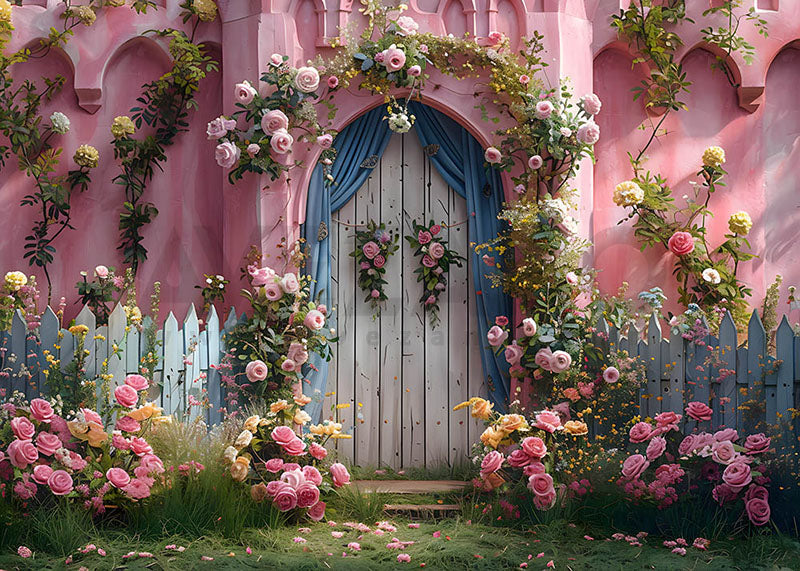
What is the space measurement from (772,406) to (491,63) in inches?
124

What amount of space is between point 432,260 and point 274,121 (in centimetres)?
160

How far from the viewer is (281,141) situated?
6.73 metres

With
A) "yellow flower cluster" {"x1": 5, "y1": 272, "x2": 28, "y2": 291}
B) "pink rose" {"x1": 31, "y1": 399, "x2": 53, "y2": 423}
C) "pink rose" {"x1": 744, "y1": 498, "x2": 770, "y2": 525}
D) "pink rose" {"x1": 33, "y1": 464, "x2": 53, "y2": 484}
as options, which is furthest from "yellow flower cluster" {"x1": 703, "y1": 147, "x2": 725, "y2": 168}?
"yellow flower cluster" {"x1": 5, "y1": 272, "x2": 28, "y2": 291}

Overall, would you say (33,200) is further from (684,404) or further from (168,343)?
(684,404)

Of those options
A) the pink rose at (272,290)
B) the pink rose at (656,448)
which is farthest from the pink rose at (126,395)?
the pink rose at (656,448)

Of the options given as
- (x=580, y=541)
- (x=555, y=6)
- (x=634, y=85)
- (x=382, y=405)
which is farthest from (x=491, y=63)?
(x=580, y=541)

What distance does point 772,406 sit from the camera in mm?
→ 5547

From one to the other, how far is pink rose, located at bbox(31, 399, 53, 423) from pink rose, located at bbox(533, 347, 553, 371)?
10.6ft

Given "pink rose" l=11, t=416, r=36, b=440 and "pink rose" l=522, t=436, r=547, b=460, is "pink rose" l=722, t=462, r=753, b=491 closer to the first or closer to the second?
"pink rose" l=522, t=436, r=547, b=460

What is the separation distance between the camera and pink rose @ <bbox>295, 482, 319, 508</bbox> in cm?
554

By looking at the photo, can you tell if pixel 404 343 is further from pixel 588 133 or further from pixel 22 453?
pixel 22 453

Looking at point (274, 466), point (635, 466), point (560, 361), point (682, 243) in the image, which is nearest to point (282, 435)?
point (274, 466)

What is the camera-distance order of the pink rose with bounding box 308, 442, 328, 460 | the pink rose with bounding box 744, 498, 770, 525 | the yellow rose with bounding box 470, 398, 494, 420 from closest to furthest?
1. the pink rose with bounding box 744, 498, 770, 525
2. the pink rose with bounding box 308, 442, 328, 460
3. the yellow rose with bounding box 470, 398, 494, 420

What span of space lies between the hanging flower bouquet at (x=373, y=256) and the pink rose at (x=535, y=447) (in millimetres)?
1901
